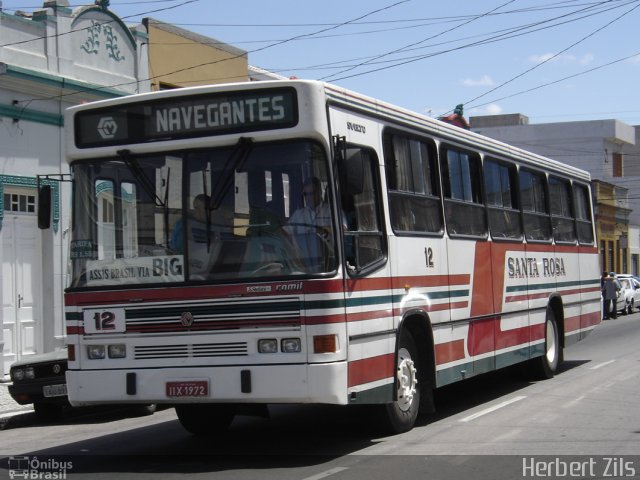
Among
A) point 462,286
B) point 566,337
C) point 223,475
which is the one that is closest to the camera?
point 223,475

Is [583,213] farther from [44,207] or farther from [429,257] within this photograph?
[44,207]

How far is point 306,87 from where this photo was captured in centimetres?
854

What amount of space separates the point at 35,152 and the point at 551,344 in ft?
33.4

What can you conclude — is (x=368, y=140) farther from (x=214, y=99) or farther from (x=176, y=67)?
(x=176, y=67)

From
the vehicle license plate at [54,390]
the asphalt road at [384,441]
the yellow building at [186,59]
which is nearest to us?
the asphalt road at [384,441]

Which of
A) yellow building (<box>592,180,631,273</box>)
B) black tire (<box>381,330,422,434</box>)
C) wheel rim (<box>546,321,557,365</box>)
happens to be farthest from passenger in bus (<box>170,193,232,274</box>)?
yellow building (<box>592,180,631,273</box>)

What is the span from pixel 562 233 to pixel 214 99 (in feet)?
28.1

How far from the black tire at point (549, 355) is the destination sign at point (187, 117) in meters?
7.51

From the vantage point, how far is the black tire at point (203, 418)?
10.5 meters

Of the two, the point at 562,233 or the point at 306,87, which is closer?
the point at 306,87

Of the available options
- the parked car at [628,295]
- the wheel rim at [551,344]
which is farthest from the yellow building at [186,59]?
the parked car at [628,295]

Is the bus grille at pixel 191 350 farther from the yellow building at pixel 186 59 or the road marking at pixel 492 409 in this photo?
the yellow building at pixel 186 59

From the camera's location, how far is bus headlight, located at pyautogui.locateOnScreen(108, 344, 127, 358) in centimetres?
897

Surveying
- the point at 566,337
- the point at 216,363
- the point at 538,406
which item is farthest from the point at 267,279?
the point at 566,337
